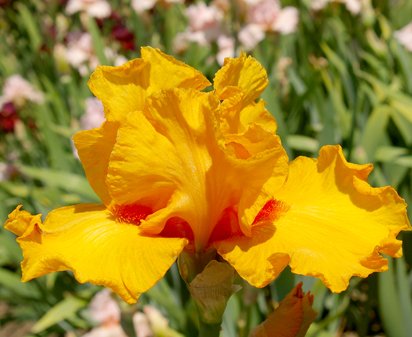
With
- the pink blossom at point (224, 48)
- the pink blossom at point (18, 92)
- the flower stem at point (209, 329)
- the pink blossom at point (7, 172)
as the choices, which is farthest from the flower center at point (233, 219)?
the pink blossom at point (18, 92)

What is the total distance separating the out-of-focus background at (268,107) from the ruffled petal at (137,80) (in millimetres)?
431

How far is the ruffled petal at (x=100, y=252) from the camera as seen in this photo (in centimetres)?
60

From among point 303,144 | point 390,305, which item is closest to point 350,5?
point 303,144

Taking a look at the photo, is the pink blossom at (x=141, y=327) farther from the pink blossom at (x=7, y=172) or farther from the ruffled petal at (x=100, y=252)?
the pink blossom at (x=7, y=172)

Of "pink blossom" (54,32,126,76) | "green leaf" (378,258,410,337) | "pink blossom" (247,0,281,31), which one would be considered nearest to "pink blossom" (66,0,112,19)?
"pink blossom" (54,32,126,76)

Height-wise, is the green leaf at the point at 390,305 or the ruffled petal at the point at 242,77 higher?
the ruffled petal at the point at 242,77

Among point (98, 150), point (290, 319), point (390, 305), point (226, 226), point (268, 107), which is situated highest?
point (98, 150)

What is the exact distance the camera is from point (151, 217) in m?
0.65

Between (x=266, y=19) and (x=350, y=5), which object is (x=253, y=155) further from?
(x=350, y=5)

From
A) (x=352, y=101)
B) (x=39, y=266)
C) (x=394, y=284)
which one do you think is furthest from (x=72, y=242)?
(x=352, y=101)

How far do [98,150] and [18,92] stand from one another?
193cm

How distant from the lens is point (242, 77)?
730 millimetres

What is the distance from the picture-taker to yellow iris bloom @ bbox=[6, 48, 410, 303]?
0.62 m

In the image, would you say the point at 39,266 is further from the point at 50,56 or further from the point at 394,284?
the point at 50,56
